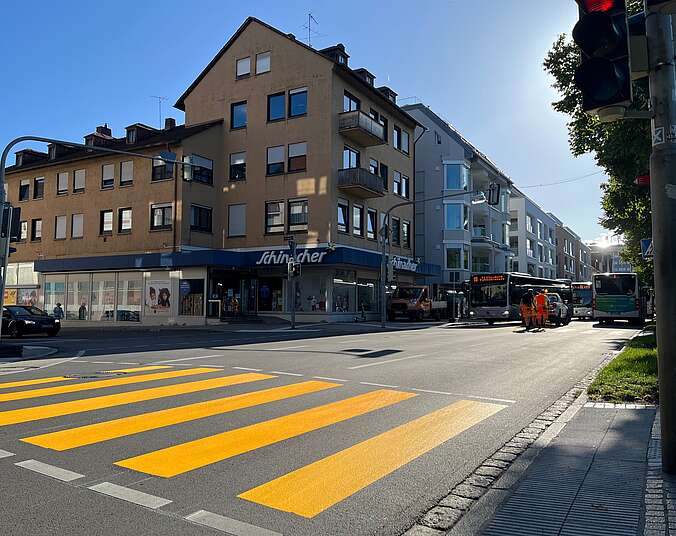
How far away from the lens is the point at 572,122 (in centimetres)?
2127

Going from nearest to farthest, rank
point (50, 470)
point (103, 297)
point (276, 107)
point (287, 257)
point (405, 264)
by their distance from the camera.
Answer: point (50, 470) → point (287, 257) → point (276, 107) → point (103, 297) → point (405, 264)

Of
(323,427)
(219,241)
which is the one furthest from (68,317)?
(323,427)

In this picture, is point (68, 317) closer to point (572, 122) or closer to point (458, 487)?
point (572, 122)

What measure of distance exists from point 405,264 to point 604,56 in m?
37.0

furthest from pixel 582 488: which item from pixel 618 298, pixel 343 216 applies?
pixel 618 298

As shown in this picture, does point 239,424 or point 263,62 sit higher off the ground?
point 263,62

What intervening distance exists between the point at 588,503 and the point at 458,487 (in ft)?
3.12

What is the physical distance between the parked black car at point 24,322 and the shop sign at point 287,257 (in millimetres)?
12761

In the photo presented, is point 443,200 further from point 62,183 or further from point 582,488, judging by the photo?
point 582,488

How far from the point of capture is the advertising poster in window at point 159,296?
35.6 m

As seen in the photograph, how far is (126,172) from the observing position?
38719mm

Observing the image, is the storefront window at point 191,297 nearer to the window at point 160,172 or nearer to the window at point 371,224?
the window at point 160,172

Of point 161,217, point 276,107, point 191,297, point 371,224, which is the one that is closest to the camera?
point 191,297

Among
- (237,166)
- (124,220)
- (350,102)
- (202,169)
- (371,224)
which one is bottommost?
(371,224)
